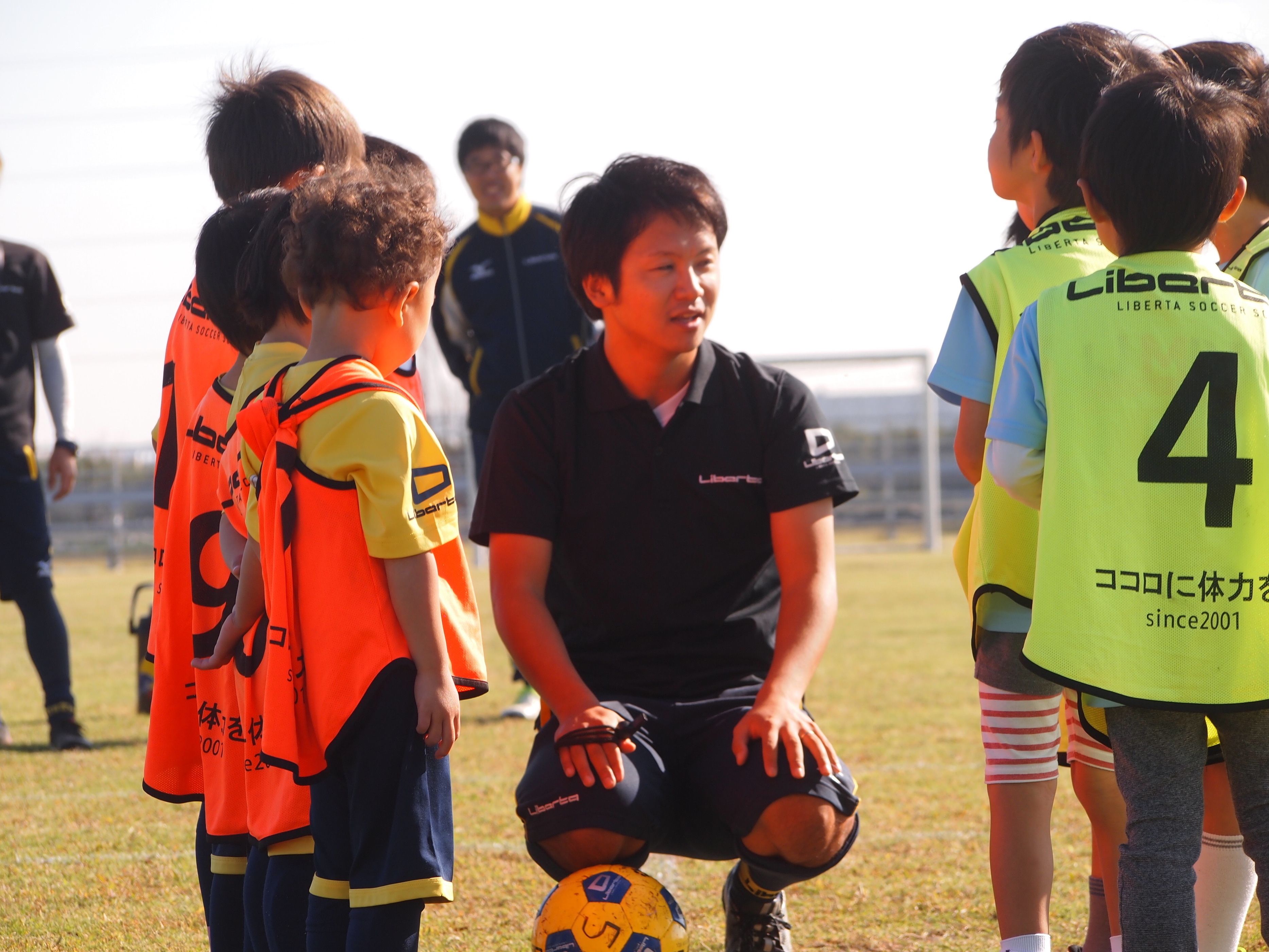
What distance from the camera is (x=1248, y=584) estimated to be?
6.66ft

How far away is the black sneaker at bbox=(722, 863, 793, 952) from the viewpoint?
2533 millimetres

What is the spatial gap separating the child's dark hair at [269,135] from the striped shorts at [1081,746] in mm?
1983

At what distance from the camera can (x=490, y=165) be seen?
5891mm

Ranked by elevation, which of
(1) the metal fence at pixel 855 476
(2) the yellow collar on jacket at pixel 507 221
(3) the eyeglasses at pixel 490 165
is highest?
(3) the eyeglasses at pixel 490 165

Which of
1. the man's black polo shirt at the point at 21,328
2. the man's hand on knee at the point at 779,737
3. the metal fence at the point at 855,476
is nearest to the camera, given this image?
the man's hand on knee at the point at 779,737

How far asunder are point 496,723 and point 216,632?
3116 millimetres

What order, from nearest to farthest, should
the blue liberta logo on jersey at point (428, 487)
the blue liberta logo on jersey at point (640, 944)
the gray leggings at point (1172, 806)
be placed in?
the gray leggings at point (1172, 806) → the blue liberta logo on jersey at point (428, 487) → the blue liberta logo on jersey at point (640, 944)

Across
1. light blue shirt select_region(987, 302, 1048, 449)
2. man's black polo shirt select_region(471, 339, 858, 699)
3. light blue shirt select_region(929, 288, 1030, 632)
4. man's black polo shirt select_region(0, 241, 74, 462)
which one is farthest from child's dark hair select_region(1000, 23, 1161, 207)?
man's black polo shirt select_region(0, 241, 74, 462)

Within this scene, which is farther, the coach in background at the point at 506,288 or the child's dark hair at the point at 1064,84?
the coach in background at the point at 506,288

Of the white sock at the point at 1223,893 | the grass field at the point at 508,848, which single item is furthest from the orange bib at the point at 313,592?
the white sock at the point at 1223,893

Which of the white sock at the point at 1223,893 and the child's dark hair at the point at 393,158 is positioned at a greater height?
the child's dark hair at the point at 393,158

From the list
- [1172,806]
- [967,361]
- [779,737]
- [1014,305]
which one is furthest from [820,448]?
[1172,806]

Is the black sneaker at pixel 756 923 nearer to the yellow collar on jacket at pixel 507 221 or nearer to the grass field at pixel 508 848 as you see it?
the grass field at pixel 508 848

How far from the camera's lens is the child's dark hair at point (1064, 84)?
2.45m
